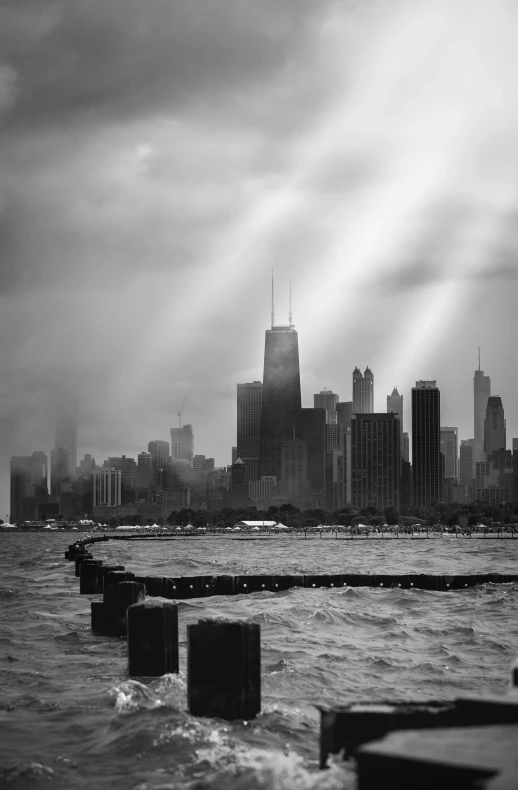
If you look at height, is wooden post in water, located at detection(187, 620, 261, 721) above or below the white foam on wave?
above

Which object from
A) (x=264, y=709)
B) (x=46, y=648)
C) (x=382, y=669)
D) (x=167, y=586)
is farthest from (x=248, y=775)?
(x=167, y=586)

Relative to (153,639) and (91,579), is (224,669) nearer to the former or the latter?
(153,639)

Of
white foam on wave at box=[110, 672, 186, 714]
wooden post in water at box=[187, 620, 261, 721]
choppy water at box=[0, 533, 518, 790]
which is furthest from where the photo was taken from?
white foam on wave at box=[110, 672, 186, 714]

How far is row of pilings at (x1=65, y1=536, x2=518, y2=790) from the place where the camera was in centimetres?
587

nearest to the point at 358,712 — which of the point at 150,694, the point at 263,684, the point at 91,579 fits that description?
the point at 150,694

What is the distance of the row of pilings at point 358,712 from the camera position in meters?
5.87

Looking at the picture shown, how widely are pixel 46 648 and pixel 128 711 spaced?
913cm

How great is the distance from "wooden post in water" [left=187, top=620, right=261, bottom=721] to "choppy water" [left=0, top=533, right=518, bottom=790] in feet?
0.86

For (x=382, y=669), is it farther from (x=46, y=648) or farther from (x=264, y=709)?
(x=46, y=648)

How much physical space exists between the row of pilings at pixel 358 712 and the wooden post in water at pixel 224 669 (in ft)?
0.05

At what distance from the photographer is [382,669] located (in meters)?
21.9

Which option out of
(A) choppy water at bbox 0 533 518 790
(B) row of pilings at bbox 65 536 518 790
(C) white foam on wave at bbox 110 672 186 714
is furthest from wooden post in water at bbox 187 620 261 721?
(C) white foam on wave at bbox 110 672 186 714

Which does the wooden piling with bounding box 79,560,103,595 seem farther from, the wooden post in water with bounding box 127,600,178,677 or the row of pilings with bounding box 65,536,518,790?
the wooden post in water with bounding box 127,600,178,677

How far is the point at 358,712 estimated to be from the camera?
9711mm
